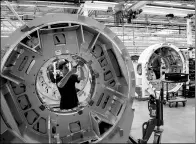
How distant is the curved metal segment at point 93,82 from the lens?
2354 millimetres

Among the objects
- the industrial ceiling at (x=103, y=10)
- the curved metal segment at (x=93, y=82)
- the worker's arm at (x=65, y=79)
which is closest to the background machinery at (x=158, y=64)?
the industrial ceiling at (x=103, y=10)

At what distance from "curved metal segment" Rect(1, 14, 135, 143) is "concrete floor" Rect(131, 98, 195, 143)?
1460 mm

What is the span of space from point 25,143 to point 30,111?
47 cm

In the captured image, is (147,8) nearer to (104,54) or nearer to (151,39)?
(104,54)

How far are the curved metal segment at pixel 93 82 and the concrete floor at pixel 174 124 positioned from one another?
146 centimetres

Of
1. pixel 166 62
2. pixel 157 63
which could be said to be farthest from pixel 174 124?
pixel 157 63

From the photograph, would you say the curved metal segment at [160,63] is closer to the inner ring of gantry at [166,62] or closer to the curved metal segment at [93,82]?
the inner ring of gantry at [166,62]

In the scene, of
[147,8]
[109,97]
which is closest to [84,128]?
[109,97]

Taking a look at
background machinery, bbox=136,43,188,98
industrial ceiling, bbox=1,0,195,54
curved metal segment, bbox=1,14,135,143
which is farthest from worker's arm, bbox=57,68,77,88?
background machinery, bbox=136,43,188,98

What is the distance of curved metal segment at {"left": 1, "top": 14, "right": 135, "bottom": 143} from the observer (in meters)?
2.35

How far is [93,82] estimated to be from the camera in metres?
2.88

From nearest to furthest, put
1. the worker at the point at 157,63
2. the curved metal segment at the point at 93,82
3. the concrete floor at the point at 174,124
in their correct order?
1. the curved metal segment at the point at 93,82
2. the concrete floor at the point at 174,124
3. the worker at the point at 157,63

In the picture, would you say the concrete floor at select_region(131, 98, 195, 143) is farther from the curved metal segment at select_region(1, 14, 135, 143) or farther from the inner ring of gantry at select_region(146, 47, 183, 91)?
the inner ring of gantry at select_region(146, 47, 183, 91)

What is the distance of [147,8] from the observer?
5477 mm
